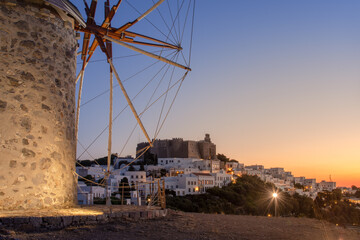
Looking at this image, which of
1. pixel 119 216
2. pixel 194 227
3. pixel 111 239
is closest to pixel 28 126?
pixel 119 216

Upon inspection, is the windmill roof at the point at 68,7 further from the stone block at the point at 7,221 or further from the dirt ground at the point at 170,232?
the dirt ground at the point at 170,232

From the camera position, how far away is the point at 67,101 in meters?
6.29

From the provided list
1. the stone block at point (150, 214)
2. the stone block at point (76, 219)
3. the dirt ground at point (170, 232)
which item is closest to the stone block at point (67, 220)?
the stone block at point (76, 219)

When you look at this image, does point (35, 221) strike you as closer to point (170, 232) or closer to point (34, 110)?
point (170, 232)

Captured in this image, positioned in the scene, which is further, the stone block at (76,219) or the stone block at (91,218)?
the stone block at (91,218)

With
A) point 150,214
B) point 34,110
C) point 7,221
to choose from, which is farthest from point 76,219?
point 34,110

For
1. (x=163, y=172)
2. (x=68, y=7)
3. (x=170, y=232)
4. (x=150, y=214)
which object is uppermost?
(x=68, y=7)

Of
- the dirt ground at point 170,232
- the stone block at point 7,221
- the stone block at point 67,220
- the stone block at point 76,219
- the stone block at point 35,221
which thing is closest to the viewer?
the dirt ground at point 170,232

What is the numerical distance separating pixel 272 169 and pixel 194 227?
8608 centimetres

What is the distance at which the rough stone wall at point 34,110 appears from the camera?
5.12 metres

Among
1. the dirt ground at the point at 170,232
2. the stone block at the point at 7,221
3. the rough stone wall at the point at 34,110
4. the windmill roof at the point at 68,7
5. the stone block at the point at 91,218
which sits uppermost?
the windmill roof at the point at 68,7

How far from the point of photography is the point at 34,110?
5453 mm

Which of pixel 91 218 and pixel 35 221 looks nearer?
pixel 35 221

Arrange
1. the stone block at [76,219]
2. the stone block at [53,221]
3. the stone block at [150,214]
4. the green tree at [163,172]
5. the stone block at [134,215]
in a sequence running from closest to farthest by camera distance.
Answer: the stone block at [53,221] < the stone block at [76,219] < the stone block at [134,215] < the stone block at [150,214] < the green tree at [163,172]
